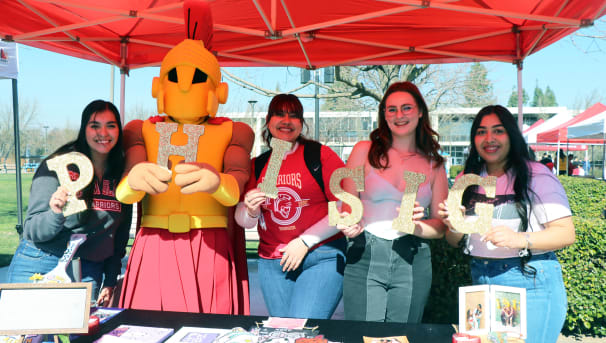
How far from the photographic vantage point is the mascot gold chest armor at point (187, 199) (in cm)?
204

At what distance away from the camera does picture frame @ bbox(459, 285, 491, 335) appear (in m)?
1.55

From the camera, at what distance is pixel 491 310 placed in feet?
5.11

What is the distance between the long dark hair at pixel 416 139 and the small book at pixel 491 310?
804mm

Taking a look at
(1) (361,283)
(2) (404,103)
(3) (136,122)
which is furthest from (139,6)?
(1) (361,283)

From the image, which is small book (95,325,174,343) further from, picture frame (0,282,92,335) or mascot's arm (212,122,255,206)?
mascot's arm (212,122,255,206)

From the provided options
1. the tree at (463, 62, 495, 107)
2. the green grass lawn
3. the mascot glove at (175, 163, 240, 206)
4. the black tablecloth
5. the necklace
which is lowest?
the green grass lawn

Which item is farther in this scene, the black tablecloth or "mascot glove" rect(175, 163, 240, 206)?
"mascot glove" rect(175, 163, 240, 206)

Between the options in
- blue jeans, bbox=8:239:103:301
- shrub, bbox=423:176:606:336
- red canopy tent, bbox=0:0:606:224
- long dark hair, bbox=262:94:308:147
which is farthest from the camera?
shrub, bbox=423:176:606:336

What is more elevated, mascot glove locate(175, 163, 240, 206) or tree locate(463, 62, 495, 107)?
tree locate(463, 62, 495, 107)

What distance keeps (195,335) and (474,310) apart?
1079 mm

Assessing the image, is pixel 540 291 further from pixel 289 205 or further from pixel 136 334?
pixel 136 334

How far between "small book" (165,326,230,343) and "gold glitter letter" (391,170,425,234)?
2.90 ft

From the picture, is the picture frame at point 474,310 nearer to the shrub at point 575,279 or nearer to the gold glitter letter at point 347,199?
the gold glitter letter at point 347,199

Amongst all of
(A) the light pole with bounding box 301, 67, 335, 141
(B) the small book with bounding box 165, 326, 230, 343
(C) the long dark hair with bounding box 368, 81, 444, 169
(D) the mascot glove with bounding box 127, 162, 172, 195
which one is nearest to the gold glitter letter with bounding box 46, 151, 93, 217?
(D) the mascot glove with bounding box 127, 162, 172, 195
